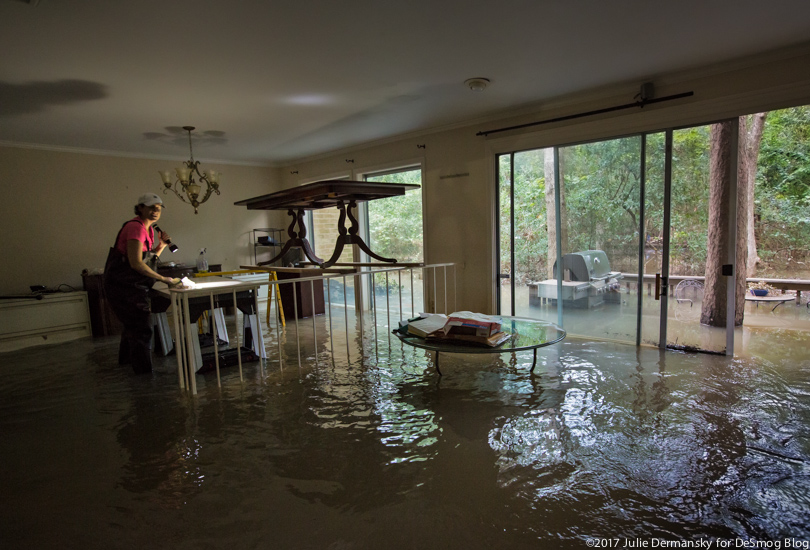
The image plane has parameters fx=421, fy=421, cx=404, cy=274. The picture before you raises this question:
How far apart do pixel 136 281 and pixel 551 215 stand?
13.3 feet

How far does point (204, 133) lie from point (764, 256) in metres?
9.39

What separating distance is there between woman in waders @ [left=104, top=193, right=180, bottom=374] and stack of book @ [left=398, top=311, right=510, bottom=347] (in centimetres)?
234

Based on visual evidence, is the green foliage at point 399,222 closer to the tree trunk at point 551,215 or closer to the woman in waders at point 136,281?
the tree trunk at point 551,215

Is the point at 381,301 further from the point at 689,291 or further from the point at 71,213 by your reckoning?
the point at 71,213

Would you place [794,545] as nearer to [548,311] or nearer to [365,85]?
[548,311]

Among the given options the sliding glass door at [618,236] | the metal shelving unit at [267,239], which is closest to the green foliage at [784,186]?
the sliding glass door at [618,236]

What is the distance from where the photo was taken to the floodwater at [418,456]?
1666 millimetres

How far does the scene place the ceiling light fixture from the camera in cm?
358

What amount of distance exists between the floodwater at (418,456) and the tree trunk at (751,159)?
2439 millimetres

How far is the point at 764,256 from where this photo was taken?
7.61 m

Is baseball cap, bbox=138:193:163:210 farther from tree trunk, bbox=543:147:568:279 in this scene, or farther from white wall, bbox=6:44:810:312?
tree trunk, bbox=543:147:568:279

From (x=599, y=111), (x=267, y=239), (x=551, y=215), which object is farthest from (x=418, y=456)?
(x=267, y=239)

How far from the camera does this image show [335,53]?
2.99 meters

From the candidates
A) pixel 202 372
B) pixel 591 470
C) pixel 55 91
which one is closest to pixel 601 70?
A: pixel 591 470
